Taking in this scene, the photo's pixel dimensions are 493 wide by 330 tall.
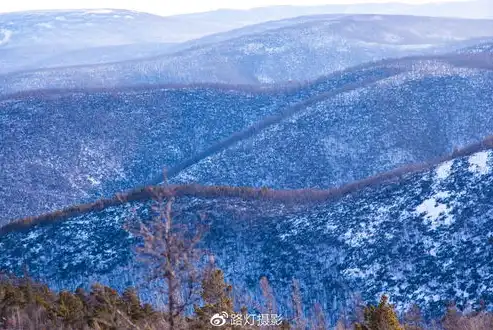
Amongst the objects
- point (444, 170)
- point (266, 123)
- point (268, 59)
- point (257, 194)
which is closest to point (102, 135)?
point (266, 123)

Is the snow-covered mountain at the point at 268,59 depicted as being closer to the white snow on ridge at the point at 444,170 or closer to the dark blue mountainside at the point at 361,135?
the dark blue mountainside at the point at 361,135

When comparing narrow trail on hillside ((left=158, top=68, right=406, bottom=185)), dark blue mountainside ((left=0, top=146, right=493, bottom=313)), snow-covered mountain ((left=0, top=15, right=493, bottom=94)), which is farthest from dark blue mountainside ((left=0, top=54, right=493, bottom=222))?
snow-covered mountain ((left=0, top=15, right=493, bottom=94))

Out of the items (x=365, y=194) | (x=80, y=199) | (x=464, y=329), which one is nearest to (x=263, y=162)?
(x=80, y=199)

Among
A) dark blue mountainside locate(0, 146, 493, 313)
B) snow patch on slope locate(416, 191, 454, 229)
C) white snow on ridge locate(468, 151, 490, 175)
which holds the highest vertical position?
white snow on ridge locate(468, 151, 490, 175)

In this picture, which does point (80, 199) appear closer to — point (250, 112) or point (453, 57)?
point (250, 112)

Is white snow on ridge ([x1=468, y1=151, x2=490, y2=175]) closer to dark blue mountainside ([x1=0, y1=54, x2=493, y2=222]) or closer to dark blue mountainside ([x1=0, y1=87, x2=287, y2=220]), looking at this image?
dark blue mountainside ([x1=0, y1=54, x2=493, y2=222])

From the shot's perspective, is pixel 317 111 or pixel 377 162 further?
pixel 317 111

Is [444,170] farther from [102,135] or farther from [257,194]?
[102,135]
